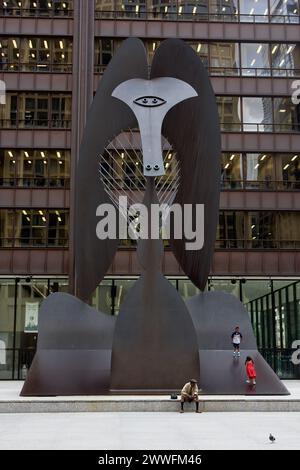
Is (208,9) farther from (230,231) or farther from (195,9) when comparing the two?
(230,231)

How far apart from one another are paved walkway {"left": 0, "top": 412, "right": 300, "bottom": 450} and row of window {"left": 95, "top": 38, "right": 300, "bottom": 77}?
2251 centimetres

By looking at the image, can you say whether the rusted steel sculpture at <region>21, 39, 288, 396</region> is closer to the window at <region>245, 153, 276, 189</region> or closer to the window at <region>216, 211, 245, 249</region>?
the window at <region>216, 211, 245, 249</region>

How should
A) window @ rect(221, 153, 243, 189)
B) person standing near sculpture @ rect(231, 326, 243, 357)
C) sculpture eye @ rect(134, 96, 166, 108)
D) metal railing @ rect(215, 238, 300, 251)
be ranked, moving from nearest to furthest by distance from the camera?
sculpture eye @ rect(134, 96, 166, 108) < person standing near sculpture @ rect(231, 326, 243, 357) < metal railing @ rect(215, 238, 300, 251) < window @ rect(221, 153, 243, 189)

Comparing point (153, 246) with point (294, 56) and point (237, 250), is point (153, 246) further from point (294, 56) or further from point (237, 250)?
point (294, 56)

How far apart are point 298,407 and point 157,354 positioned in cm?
402

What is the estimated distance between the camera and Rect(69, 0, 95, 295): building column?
31594 millimetres

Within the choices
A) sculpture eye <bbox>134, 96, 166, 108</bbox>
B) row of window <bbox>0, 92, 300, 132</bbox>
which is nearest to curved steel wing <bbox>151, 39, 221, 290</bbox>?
sculpture eye <bbox>134, 96, 166, 108</bbox>

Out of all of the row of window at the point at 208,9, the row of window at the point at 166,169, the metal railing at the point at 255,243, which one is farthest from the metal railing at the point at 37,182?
the row of window at the point at 208,9

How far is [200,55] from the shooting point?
33156 millimetres

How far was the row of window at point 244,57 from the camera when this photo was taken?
33.2 metres

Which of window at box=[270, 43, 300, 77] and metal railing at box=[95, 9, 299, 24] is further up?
metal railing at box=[95, 9, 299, 24]

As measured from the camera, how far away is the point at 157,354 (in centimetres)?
1725

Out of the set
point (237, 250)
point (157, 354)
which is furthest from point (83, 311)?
point (237, 250)

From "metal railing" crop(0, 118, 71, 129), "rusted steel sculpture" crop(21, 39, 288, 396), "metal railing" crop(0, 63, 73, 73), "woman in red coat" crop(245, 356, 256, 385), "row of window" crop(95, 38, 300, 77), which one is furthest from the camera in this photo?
"row of window" crop(95, 38, 300, 77)
